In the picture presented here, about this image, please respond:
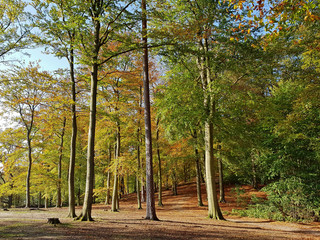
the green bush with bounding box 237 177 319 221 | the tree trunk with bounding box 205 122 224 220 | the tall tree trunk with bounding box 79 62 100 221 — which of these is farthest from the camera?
the green bush with bounding box 237 177 319 221

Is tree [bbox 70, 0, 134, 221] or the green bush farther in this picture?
the green bush

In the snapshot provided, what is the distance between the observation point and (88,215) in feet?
27.7

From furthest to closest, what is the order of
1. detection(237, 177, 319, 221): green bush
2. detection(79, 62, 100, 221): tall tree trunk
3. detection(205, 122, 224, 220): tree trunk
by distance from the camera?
detection(237, 177, 319, 221): green bush, detection(205, 122, 224, 220): tree trunk, detection(79, 62, 100, 221): tall tree trunk

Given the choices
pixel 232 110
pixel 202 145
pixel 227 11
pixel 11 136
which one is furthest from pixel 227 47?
pixel 11 136

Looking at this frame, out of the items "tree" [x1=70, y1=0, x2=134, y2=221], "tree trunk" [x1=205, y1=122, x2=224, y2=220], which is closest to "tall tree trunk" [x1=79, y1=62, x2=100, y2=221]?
"tree" [x1=70, y1=0, x2=134, y2=221]

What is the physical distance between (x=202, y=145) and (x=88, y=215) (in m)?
9.60

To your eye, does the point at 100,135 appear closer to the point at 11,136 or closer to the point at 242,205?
the point at 11,136

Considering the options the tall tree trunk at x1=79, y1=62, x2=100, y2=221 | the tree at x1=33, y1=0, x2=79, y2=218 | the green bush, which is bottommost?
the green bush

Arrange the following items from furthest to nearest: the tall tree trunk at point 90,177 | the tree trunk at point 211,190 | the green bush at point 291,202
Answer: the green bush at point 291,202 → the tree trunk at point 211,190 → the tall tree trunk at point 90,177

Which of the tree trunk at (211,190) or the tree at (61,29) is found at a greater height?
the tree at (61,29)

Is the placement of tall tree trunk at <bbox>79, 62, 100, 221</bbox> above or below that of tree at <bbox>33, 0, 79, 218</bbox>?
below

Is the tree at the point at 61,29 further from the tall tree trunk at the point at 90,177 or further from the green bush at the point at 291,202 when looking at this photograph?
the green bush at the point at 291,202

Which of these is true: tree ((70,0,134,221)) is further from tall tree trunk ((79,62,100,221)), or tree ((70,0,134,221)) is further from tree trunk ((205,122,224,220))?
tree trunk ((205,122,224,220))

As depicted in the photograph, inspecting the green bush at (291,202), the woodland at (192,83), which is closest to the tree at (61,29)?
the woodland at (192,83)
